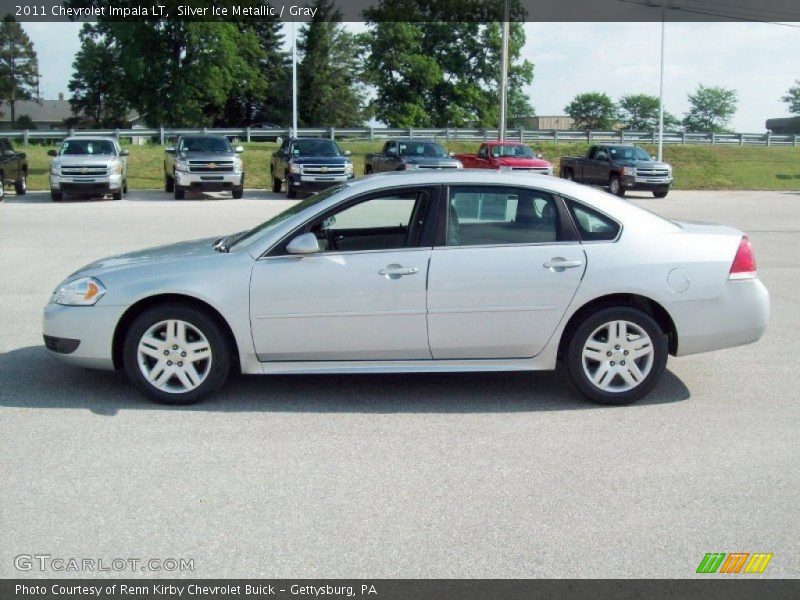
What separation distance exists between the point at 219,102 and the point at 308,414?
199 ft

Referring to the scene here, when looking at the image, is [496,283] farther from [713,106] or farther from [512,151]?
[713,106]

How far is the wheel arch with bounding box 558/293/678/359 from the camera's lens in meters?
6.28

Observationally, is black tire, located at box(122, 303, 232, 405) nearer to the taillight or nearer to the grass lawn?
the taillight

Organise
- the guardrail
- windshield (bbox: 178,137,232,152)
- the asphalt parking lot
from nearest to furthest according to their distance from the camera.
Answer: the asphalt parking lot → windshield (bbox: 178,137,232,152) → the guardrail

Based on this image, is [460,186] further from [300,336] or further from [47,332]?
[47,332]

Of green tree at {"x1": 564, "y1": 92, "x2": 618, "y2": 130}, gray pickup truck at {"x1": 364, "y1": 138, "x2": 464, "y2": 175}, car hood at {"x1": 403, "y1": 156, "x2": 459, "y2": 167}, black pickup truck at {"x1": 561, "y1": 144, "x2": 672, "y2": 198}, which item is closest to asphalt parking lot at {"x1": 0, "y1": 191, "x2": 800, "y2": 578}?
car hood at {"x1": 403, "y1": 156, "x2": 459, "y2": 167}

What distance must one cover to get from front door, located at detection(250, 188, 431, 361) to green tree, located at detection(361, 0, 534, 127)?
65.7 m

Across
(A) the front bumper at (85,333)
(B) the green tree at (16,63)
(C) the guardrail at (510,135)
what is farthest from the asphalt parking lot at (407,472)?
(B) the green tree at (16,63)

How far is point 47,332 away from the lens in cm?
637

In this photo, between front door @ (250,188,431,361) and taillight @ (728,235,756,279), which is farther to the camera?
taillight @ (728,235,756,279)

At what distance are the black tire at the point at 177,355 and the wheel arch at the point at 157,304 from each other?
31 millimetres

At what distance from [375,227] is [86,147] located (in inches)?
848

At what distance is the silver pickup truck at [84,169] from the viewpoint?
25656mm
